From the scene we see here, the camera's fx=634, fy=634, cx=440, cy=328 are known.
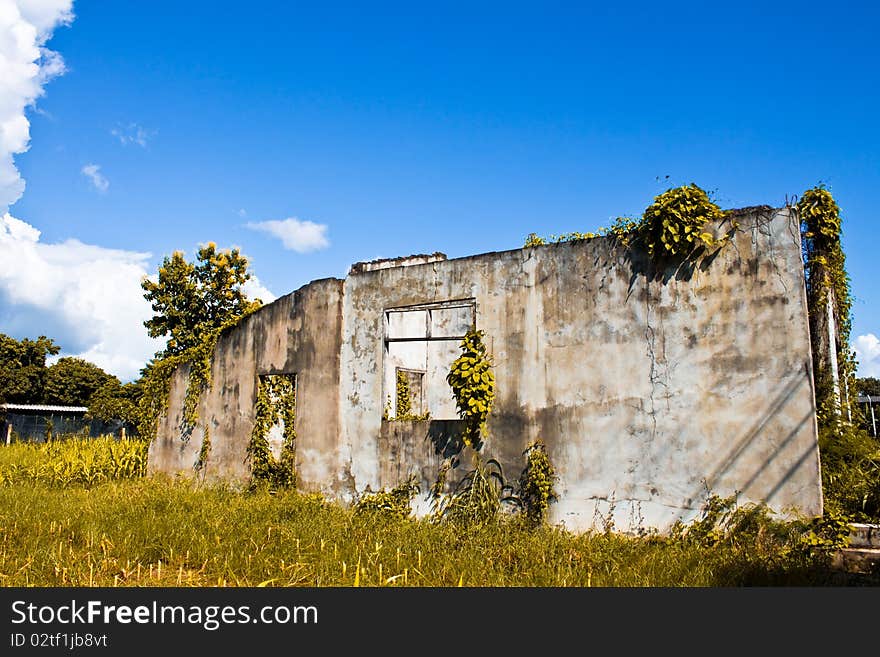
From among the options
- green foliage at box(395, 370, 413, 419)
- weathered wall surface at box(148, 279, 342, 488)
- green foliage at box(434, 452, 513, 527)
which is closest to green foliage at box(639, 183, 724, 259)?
green foliage at box(434, 452, 513, 527)

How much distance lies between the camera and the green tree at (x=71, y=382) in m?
29.4

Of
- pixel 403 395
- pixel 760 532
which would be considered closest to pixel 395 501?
pixel 403 395

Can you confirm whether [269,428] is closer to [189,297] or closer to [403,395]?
[403,395]

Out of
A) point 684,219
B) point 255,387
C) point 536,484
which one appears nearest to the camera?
point 684,219

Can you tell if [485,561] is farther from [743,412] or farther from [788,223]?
[788,223]

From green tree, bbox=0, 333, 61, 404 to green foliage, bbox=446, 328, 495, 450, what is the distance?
25.5 metres

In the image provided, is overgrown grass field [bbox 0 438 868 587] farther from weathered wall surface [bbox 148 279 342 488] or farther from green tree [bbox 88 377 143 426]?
green tree [bbox 88 377 143 426]

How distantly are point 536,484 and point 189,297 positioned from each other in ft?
70.6

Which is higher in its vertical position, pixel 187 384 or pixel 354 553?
pixel 187 384

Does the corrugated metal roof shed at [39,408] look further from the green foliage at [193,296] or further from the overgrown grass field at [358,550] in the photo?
the overgrown grass field at [358,550]

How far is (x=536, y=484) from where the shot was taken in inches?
308

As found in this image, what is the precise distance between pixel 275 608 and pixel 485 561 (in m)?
2.23

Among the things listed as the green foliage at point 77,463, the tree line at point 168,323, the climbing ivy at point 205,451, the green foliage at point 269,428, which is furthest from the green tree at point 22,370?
the green foliage at point 269,428

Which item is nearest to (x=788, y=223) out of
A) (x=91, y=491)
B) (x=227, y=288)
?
(x=91, y=491)
